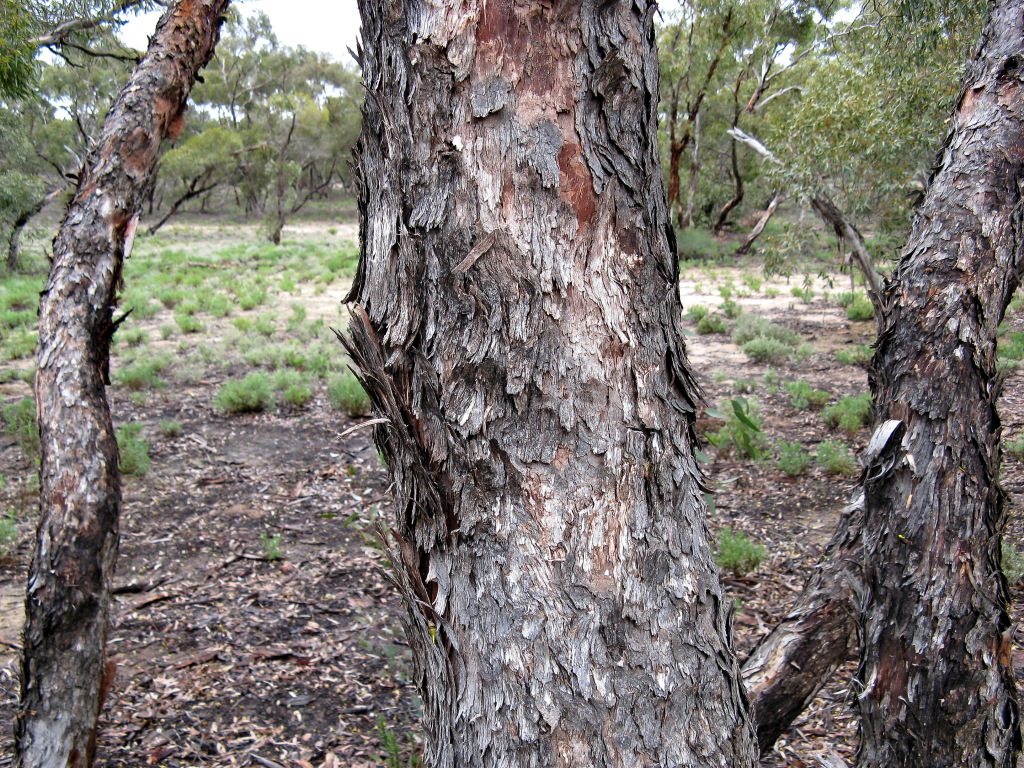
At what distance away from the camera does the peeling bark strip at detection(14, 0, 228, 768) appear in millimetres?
2830

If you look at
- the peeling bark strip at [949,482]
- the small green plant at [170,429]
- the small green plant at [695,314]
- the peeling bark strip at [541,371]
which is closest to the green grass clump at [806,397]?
the small green plant at [695,314]

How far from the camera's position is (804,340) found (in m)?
11.0

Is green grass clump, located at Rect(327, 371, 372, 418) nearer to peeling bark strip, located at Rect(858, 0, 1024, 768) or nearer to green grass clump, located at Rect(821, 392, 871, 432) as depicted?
green grass clump, located at Rect(821, 392, 871, 432)

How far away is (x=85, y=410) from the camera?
128 inches

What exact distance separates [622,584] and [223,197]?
47656mm

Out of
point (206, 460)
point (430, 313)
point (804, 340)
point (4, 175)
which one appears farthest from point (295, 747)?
point (4, 175)

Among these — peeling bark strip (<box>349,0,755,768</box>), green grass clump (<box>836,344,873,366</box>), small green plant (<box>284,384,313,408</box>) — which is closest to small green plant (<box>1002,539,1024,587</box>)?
peeling bark strip (<box>349,0,755,768</box>)

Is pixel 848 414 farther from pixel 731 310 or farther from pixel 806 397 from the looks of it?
pixel 731 310

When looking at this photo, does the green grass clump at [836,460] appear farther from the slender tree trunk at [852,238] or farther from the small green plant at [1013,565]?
the slender tree trunk at [852,238]

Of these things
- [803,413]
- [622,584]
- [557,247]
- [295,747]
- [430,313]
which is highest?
[557,247]

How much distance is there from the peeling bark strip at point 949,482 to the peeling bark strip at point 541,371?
96 cm

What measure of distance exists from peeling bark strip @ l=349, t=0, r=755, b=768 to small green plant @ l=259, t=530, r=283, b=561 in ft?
11.8

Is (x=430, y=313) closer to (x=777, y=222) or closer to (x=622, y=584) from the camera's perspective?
(x=622, y=584)

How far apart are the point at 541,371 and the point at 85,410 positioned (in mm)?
2664
